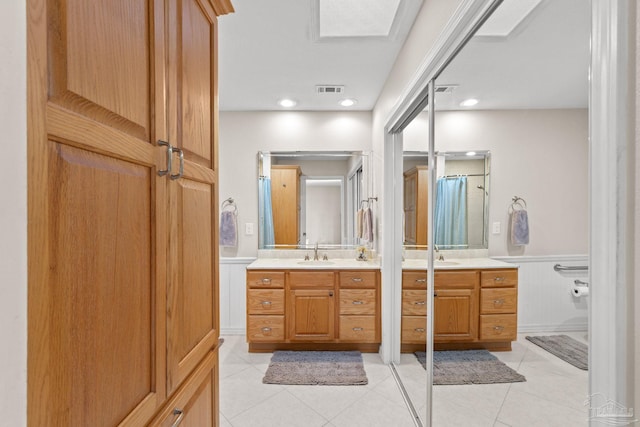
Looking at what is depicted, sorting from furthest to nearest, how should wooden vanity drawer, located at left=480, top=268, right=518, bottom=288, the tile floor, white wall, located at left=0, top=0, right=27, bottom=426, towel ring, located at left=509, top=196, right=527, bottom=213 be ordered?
1. wooden vanity drawer, located at left=480, top=268, right=518, bottom=288
2. towel ring, located at left=509, top=196, right=527, bottom=213
3. the tile floor
4. white wall, located at left=0, top=0, right=27, bottom=426

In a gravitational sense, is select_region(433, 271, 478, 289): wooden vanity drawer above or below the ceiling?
below

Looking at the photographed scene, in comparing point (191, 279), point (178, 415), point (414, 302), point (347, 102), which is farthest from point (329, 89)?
point (178, 415)

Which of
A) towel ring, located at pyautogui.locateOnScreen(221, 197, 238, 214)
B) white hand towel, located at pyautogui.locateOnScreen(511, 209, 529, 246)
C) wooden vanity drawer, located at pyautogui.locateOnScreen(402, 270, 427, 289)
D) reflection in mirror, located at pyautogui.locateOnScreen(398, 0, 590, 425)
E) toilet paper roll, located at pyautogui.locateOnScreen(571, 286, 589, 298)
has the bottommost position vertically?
wooden vanity drawer, located at pyautogui.locateOnScreen(402, 270, 427, 289)

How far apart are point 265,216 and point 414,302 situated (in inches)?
76.0

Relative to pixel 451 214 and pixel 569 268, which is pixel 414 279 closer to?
pixel 451 214

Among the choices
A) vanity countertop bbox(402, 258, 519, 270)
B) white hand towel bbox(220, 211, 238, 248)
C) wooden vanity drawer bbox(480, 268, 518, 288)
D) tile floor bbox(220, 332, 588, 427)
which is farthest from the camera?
white hand towel bbox(220, 211, 238, 248)

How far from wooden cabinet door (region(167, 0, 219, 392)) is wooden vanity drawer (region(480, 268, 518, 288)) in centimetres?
109

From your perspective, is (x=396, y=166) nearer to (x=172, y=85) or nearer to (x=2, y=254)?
(x=172, y=85)

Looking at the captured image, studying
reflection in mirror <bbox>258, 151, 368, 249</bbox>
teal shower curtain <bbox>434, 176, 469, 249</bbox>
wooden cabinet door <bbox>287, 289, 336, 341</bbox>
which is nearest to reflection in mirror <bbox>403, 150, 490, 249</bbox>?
teal shower curtain <bbox>434, 176, 469, 249</bbox>

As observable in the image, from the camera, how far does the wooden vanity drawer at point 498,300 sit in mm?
1014

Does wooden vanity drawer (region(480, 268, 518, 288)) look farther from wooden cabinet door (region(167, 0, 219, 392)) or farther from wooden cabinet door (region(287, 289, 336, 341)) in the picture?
wooden cabinet door (region(287, 289, 336, 341))

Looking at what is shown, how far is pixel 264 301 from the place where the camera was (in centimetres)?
283

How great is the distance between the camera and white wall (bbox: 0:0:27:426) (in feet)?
1.33

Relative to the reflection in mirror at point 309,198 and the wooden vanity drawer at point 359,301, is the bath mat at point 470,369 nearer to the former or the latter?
the wooden vanity drawer at point 359,301
